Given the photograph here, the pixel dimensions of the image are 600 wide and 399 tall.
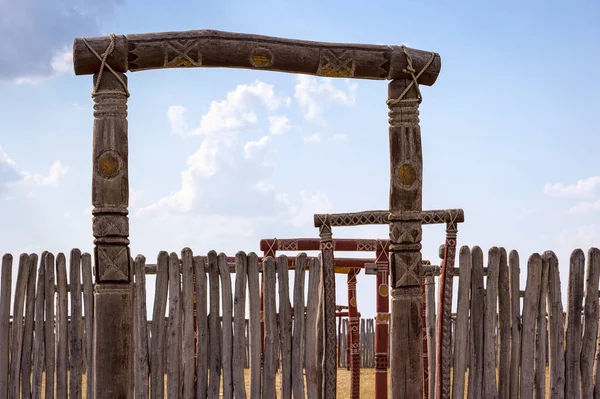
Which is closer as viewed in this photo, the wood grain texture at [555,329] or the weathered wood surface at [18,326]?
the wood grain texture at [555,329]

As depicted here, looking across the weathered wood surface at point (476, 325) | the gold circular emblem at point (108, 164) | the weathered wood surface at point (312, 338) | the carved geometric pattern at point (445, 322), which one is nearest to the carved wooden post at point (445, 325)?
the carved geometric pattern at point (445, 322)

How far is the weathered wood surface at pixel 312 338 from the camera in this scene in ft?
27.2

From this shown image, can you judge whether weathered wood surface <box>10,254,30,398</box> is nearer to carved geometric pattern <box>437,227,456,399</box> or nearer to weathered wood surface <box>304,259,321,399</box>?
weathered wood surface <box>304,259,321,399</box>

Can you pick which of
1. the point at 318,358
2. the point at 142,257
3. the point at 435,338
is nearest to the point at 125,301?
the point at 142,257

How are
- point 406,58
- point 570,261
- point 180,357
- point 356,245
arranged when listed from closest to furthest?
point 406,58 < point 180,357 < point 570,261 < point 356,245

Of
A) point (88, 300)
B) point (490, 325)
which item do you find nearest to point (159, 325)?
point (88, 300)

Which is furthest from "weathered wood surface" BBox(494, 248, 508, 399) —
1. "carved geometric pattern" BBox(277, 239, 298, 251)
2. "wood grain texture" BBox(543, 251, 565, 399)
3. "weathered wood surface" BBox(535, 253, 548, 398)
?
"carved geometric pattern" BBox(277, 239, 298, 251)

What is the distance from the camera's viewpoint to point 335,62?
23.9 ft

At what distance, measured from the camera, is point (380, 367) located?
1092 centimetres

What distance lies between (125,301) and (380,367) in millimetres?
4827

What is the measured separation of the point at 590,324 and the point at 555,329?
437mm

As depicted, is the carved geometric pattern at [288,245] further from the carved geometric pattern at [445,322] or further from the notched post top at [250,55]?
the notched post top at [250,55]

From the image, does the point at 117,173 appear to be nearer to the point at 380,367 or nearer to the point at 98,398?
the point at 98,398

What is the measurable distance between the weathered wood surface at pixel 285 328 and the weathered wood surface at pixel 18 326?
2755 millimetres
